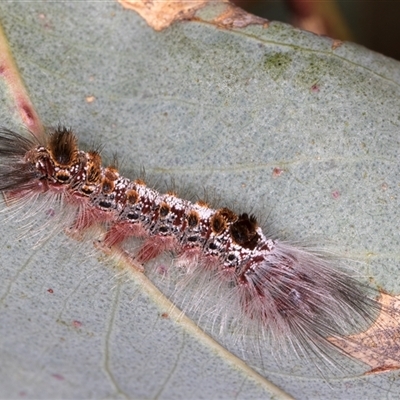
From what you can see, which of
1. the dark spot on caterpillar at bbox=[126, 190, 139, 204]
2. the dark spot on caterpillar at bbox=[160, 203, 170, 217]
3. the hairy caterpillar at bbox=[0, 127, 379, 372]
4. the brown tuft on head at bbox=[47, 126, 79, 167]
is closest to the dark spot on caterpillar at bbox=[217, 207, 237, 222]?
the hairy caterpillar at bbox=[0, 127, 379, 372]

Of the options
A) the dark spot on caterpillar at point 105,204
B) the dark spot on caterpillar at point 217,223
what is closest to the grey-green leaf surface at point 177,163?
the dark spot on caterpillar at point 217,223

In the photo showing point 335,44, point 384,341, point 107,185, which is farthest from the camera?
point 107,185

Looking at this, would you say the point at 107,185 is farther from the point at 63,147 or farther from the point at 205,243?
the point at 205,243

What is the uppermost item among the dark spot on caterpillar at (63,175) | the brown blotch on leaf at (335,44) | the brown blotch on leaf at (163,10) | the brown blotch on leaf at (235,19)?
the brown blotch on leaf at (335,44)

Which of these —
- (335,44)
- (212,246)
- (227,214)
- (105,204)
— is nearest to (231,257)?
(212,246)

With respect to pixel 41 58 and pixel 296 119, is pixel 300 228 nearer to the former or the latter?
pixel 296 119

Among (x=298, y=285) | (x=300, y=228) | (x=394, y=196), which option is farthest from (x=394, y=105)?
(x=298, y=285)

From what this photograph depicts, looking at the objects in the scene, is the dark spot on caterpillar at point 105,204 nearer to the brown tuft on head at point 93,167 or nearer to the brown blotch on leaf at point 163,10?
the brown tuft on head at point 93,167

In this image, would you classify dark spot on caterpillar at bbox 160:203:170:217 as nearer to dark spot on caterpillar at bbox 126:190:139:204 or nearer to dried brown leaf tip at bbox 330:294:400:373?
dark spot on caterpillar at bbox 126:190:139:204
